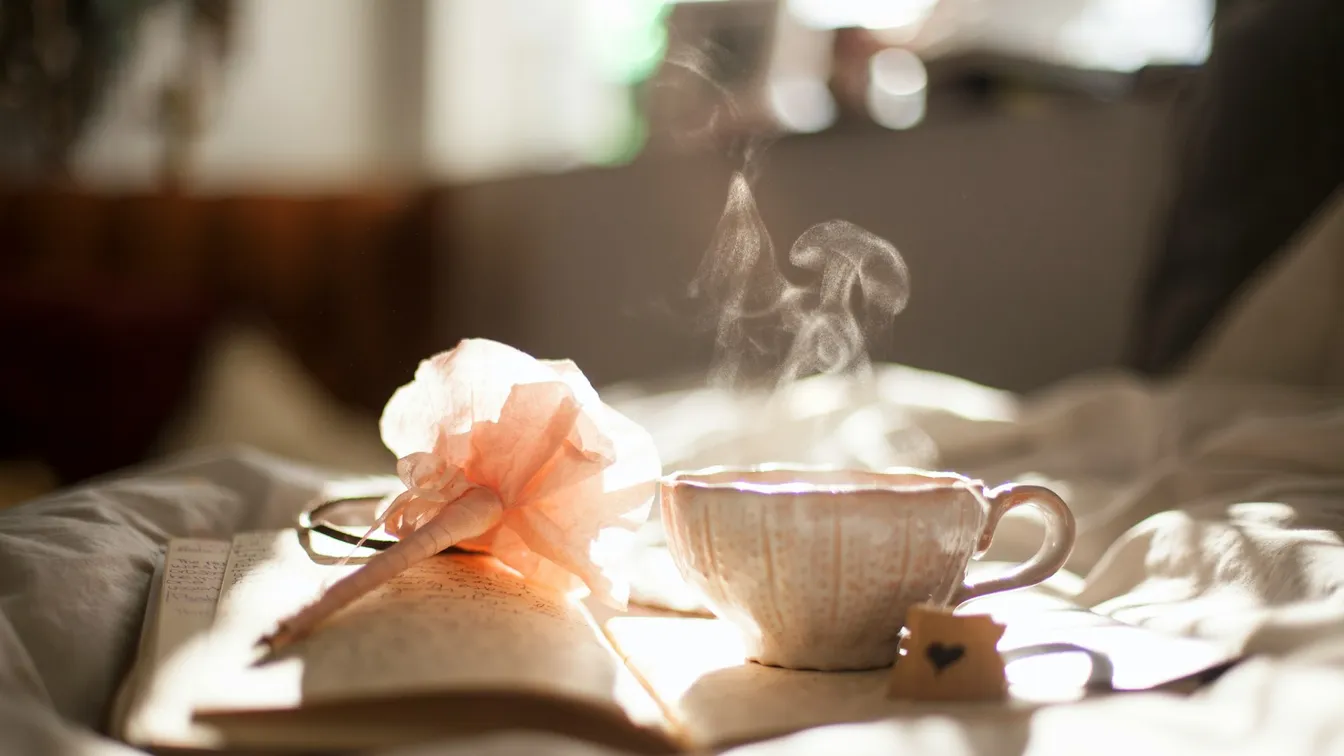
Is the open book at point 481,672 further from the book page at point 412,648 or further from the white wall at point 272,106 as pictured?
the white wall at point 272,106

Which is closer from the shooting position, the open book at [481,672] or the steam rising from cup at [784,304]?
the open book at [481,672]

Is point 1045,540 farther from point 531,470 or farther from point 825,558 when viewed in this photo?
point 531,470

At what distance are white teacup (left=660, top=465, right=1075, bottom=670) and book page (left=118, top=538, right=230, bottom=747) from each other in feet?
0.63

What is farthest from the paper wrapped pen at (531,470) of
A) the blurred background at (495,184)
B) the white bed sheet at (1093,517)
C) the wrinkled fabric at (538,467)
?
the blurred background at (495,184)

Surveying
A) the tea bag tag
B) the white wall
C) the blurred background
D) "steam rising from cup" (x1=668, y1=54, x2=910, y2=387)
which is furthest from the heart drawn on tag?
the white wall

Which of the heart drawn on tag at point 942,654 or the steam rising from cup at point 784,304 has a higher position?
the steam rising from cup at point 784,304

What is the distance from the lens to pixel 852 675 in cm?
47

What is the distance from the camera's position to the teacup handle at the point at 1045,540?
1.64 ft

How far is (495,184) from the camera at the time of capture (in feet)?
8.52

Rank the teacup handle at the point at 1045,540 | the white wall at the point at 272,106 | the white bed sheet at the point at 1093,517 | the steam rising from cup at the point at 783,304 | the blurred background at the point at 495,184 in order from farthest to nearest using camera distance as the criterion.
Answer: the white wall at the point at 272,106
the blurred background at the point at 495,184
the steam rising from cup at the point at 783,304
the teacup handle at the point at 1045,540
the white bed sheet at the point at 1093,517

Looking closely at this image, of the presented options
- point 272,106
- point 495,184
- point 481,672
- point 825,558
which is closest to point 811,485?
point 825,558

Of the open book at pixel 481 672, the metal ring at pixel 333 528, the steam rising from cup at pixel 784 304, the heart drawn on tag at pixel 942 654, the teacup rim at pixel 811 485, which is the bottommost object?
the metal ring at pixel 333 528

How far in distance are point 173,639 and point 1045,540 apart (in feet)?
1.13

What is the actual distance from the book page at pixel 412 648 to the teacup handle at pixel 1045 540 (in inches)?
6.3
